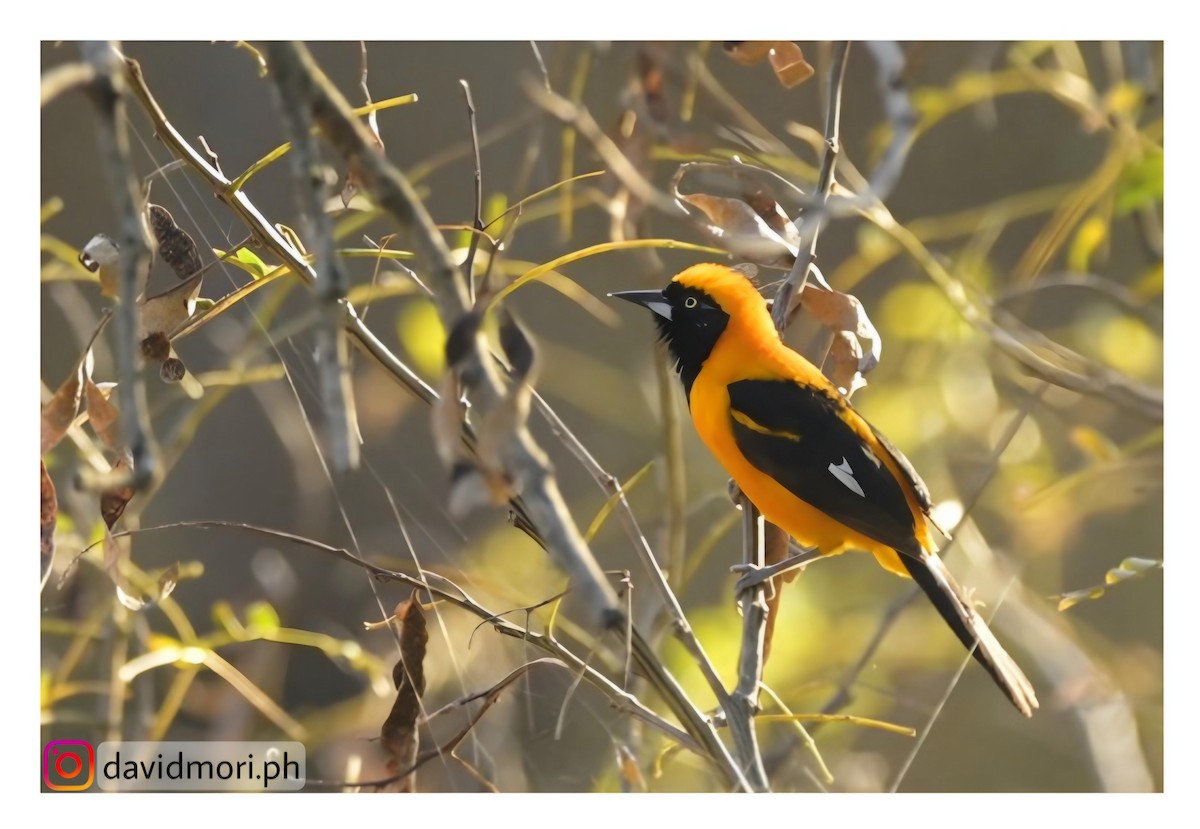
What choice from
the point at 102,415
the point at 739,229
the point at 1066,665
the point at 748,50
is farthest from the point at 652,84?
the point at 1066,665

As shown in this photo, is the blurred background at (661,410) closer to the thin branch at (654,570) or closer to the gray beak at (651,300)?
the gray beak at (651,300)

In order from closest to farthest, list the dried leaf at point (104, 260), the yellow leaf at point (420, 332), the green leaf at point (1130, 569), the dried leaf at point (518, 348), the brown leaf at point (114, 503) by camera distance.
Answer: the dried leaf at point (518, 348) < the dried leaf at point (104, 260) < the brown leaf at point (114, 503) < the green leaf at point (1130, 569) < the yellow leaf at point (420, 332)

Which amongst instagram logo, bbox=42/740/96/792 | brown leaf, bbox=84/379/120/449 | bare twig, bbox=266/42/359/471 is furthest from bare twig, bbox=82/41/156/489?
instagram logo, bbox=42/740/96/792

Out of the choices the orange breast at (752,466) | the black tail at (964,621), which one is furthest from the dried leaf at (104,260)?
the black tail at (964,621)

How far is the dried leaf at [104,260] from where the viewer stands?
1.97 meters

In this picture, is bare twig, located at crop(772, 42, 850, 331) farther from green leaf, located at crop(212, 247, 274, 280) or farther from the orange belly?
green leaf, located at crop(212, 247, 274, 280)

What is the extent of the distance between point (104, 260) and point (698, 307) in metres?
1.23

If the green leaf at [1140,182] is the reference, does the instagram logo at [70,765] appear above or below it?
below

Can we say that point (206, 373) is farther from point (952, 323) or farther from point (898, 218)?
point (952, 323)

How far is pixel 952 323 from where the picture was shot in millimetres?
2805

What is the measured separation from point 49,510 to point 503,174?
1222 millimetres

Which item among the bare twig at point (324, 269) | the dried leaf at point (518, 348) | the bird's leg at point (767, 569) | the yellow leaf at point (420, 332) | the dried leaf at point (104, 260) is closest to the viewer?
the bare twig at point (324, 269)

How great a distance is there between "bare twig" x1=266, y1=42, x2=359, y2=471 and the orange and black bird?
4.55ft

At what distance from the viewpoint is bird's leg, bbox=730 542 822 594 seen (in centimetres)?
234
